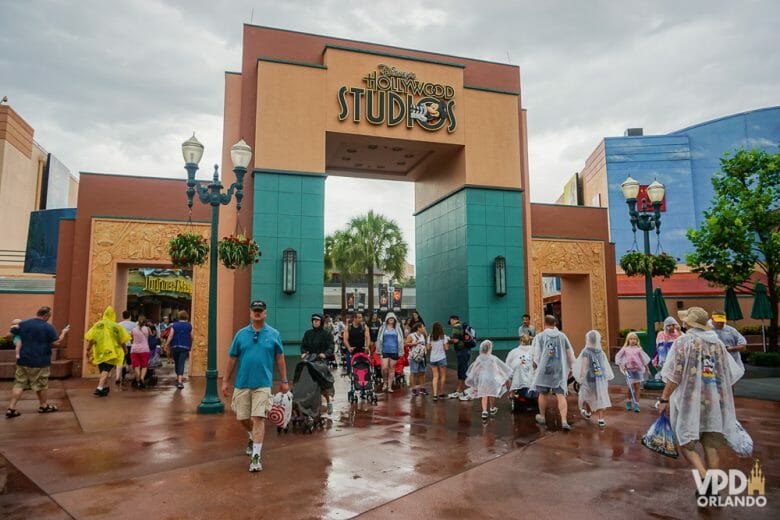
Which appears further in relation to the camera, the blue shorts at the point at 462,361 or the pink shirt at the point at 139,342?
the pink shirt at the point at 139,342

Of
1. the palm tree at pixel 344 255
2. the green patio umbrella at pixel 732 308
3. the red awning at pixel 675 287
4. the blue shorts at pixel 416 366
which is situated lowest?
the blue shorts at pixel 416 366

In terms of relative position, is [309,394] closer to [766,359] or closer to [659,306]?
[659,306]

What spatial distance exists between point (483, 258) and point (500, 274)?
0.79 meters

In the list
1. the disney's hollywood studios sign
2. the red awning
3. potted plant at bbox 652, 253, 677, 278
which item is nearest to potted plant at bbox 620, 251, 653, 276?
potted plant at bbox 652, 253, 677, 278

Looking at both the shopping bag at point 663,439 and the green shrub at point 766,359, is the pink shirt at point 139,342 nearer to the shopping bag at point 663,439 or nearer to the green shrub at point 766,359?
the shopping bag at point 663,439

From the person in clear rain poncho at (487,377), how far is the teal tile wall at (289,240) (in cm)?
701

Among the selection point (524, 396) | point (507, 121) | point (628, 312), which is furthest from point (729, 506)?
point (628, 312)

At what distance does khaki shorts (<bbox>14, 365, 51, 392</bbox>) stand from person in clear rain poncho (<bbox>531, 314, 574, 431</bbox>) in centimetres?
849

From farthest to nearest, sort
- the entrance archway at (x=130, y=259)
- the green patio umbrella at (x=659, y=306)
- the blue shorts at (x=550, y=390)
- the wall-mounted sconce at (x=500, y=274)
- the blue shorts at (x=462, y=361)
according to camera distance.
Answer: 1. the wall-mounted sconce at (x=500, y=274)
2. the green patio umbrella at (x=659, y=306)
3. the entrance archway at (x=130, y=259)
4. the blue shorts at (x=462, y=361)
5. the blue shorts at (x=550, y=390)

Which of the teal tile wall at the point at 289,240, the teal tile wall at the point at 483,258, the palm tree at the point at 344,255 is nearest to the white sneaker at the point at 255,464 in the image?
the teal tile wall at the point at 289,240

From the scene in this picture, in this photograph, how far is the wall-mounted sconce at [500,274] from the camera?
17.1 meters

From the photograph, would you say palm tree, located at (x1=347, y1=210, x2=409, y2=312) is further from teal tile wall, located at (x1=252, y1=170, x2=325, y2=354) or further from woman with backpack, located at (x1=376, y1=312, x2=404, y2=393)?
woman with backpack, located at (x1=376, y1=312, x2=404, y2=393)

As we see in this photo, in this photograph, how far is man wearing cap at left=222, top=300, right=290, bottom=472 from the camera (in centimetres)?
583

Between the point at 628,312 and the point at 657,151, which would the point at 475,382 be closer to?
the point at 628,312
